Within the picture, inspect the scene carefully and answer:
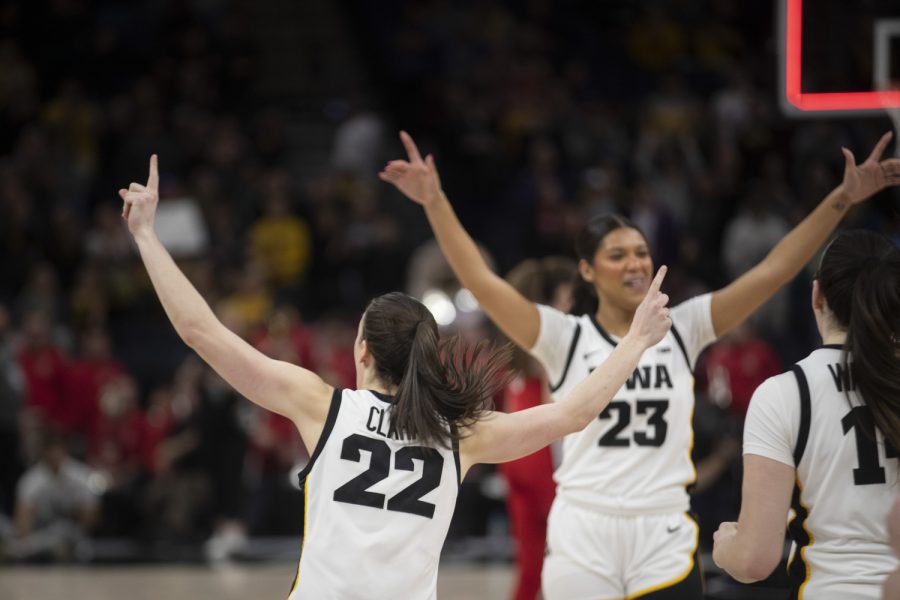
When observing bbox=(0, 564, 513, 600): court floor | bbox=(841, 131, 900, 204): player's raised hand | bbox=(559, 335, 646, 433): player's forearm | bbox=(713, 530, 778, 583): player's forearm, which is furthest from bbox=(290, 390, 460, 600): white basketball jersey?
bbox=(0, 564, 513, 600): court floor

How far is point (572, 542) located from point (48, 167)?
12.7m

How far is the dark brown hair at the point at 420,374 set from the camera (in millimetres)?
3816

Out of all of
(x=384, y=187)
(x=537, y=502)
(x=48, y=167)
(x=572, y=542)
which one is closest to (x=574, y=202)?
(x=384, y=187)

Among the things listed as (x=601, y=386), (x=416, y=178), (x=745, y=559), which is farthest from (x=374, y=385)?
(x=416, y=178)

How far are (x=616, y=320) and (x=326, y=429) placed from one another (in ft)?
5.98

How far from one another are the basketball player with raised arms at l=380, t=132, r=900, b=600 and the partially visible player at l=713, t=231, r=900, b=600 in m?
1.06

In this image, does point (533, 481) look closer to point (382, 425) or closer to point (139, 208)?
point (382, 425)

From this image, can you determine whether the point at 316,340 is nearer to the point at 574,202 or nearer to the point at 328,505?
the point at 574,202

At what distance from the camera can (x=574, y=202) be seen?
14672mm

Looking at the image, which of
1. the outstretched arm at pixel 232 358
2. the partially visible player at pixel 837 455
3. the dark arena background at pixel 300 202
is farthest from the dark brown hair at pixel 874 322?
the dark arena background at pixel 300 202

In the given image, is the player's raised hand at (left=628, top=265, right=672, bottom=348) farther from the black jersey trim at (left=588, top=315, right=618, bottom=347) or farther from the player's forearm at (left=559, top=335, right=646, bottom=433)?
the black jersey trim at (left=588, top=315, right=618, bottom=347)

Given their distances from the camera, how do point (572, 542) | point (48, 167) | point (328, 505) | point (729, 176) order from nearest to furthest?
1. point (328, 505)
2. point (572, 542)
3. point (729, 176)
4. point (48, 167)

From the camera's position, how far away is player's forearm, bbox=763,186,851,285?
5.02 metres

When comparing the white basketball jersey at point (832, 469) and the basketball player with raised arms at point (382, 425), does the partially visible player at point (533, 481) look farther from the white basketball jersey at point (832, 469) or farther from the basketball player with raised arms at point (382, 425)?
the white basketball jersey at point (832, 469)
